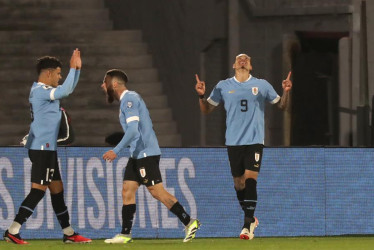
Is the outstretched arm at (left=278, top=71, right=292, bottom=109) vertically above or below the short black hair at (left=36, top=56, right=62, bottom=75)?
below

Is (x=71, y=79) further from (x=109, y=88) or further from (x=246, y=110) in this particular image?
(x=246, y=110)

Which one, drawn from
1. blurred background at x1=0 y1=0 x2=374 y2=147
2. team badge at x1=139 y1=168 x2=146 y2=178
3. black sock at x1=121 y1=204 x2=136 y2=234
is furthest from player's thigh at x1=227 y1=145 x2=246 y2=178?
blurred background at x1=0 y1=0 x2=374 y2=147

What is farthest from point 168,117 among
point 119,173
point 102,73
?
point 119,173

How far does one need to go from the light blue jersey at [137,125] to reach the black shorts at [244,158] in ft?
2.96

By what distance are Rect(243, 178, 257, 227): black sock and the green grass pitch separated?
0.83ft

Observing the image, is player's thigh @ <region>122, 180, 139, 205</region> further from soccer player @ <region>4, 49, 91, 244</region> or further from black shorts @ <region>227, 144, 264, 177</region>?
black shorts @ <region>227, 144, 264, 177</region>

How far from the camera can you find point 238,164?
Result: 52.1 feet

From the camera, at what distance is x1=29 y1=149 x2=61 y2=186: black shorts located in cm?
1520

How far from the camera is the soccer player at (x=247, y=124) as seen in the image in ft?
51.2

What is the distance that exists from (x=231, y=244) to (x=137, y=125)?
5.23 feet

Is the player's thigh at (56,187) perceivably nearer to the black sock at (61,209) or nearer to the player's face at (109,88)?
the black sock at (61,209)

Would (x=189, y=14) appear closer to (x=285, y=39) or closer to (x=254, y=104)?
(x=285, y=39)

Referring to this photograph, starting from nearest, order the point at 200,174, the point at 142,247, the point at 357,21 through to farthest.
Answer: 1. the point at 142,247
2. the point at 200,174
3. the point at 357,21

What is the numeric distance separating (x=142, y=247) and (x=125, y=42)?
340 inches
